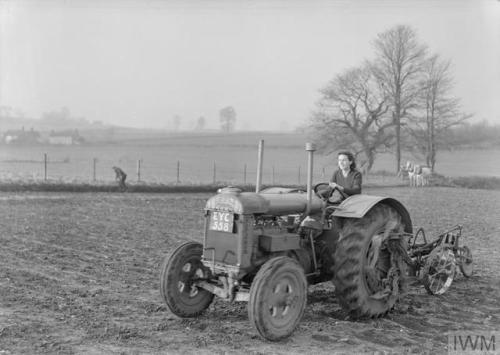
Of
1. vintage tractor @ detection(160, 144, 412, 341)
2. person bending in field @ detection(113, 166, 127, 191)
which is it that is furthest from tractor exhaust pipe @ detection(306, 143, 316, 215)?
person bending in field @ detection(113, 166, 127, 191)

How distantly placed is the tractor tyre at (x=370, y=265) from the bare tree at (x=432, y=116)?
28689 mm

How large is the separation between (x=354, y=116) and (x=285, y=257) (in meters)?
30.5

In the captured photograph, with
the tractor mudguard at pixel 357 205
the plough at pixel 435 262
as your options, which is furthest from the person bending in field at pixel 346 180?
the plough at pixel 435 262

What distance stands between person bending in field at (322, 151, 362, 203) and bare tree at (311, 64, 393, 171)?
27523mm

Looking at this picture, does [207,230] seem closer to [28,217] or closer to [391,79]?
[28,217]

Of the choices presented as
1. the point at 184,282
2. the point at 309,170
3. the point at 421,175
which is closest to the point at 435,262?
the point at 309,170

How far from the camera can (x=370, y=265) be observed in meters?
5.14

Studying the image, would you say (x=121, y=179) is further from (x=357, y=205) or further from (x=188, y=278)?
(x=357, y=205)

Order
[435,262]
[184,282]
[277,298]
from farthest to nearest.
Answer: [435,262] → [184,282] → [277,298]

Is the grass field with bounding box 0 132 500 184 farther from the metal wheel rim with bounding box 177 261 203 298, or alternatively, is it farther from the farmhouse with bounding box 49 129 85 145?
the metal wheel rim with bounding box 177 261 203 298

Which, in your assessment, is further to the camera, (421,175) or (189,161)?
(421,175)

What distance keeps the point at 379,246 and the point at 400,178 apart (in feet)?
87.7

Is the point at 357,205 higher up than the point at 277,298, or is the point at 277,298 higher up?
the point at 357,205

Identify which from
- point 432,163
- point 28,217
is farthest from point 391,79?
point 28,217
